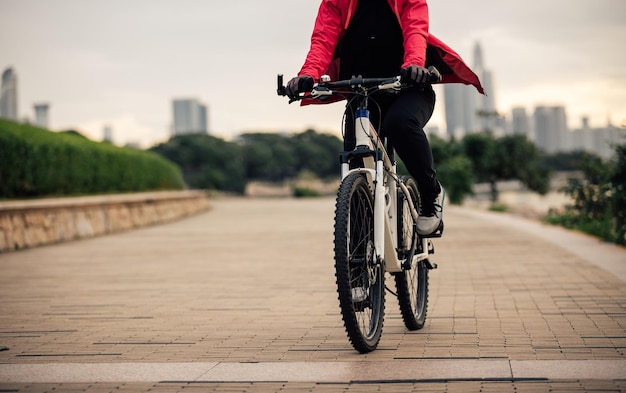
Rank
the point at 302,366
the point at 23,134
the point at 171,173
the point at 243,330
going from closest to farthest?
the point at 302,366 → the point at 243,330 → the point at 23,134 → the point at 171,173

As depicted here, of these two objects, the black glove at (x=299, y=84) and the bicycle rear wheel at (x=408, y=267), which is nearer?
the black glove at (x=299, y=84)

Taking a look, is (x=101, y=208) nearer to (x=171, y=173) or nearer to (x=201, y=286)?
(x=201, y=286)

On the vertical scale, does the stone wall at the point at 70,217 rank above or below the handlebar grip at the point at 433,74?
below

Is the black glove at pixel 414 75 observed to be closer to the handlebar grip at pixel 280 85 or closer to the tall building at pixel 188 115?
the handlebar grip at pixel 280 85

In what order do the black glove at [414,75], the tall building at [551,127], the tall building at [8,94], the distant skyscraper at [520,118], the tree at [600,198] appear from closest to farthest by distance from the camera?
1. the black glove at [414,75]
2. the tree at [600,198]
3. the tall building at [8,94]
4. the distant skyscraper at [520,118]
5. the tall building at [551,127]

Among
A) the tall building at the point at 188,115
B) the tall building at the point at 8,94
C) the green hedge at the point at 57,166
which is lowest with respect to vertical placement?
the green hedge at the point at 57,166

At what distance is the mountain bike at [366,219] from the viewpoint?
13.3 feet

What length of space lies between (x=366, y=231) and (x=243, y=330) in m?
1.28

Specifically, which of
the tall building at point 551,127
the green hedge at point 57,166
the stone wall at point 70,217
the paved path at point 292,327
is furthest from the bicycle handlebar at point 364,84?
the tall building at point 551,127

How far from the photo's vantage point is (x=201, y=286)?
7789 mm

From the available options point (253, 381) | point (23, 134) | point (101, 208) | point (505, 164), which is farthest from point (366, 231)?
point (505, 164)

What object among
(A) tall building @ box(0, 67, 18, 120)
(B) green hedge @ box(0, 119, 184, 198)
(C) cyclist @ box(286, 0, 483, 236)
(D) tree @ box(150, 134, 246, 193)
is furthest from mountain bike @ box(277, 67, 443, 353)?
(D) tree @ box(150, 134, 246, 193)

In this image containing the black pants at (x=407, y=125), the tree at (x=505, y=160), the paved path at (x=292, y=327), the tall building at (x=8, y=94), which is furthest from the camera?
the tree at (x=505, y=160)

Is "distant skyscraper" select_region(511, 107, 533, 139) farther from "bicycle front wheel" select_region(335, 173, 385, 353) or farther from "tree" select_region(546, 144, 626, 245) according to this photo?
"bicycle front wheel" select_region(335, 173, 385, 353)
